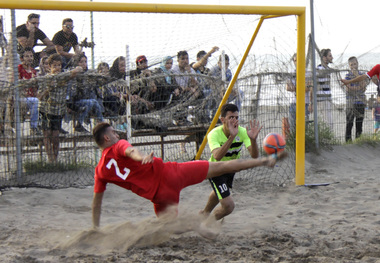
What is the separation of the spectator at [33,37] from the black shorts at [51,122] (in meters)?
0.89

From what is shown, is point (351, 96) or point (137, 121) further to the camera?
point (351, 96)

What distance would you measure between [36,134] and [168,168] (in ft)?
10.5

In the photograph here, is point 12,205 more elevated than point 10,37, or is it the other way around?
point 10,37

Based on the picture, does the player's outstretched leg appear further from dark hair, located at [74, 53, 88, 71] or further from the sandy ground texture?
dark hair, located at [74, 53, 88, 71]

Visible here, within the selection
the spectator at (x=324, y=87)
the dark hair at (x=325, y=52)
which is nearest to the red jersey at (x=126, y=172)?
the spectator at (x=324, y=87)

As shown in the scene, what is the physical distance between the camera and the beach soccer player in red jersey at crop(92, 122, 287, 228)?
448 centimetres

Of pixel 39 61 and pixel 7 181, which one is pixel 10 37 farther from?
pixel 7 181

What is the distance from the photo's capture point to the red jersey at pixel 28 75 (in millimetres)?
7008

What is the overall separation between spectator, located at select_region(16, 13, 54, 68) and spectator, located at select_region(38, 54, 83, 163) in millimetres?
455

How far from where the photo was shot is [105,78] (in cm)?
745

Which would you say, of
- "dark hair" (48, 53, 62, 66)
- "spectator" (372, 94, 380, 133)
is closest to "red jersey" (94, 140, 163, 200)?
"dark hair" (48, 53, 62, 66)

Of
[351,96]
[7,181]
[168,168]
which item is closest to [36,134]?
[7,181]

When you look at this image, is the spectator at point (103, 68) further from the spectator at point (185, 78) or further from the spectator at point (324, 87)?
the spectator at point (324, 87)

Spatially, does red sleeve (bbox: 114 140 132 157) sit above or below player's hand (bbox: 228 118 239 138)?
below
